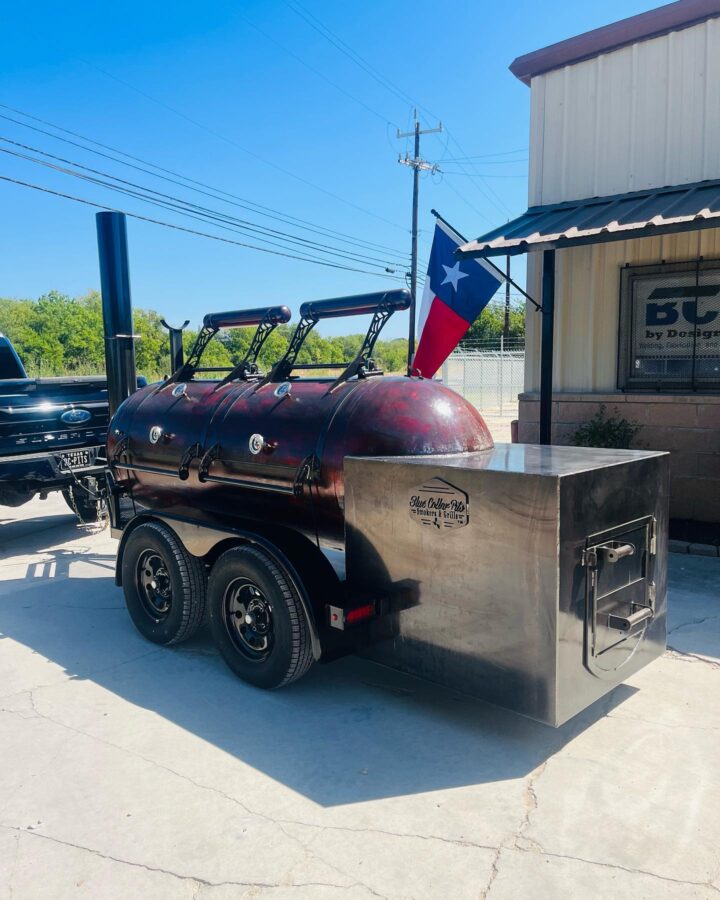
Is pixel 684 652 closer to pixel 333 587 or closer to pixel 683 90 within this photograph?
pixel 333 587

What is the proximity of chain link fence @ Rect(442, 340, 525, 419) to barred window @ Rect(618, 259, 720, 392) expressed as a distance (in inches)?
726

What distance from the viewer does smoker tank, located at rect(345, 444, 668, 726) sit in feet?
10.9

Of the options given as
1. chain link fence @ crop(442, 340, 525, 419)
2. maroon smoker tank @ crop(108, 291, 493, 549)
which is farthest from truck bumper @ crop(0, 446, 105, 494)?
chain link fence @ crop(442, 340, 525, 419)

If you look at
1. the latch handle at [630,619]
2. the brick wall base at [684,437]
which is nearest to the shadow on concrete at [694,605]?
the brick wall base at [684,437]

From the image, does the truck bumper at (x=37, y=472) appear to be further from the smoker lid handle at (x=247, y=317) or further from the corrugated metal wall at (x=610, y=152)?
the corrugated metal wall at (x=610, y=152)

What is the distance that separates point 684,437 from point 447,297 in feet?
10.4

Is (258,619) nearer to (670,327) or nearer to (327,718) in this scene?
(327,718)

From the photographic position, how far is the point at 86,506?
923cm

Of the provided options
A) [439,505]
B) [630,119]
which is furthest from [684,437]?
[439,505]

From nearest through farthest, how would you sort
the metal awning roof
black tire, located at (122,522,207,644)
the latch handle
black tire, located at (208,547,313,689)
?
the latch handle
black tire, located at (208,547,313,689)
black tire, located at (122,522,207,644)
the metal awning roof

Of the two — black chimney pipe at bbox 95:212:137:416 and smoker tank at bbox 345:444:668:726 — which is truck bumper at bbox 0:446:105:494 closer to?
black chimney pipe at bbox 95:212:137:416

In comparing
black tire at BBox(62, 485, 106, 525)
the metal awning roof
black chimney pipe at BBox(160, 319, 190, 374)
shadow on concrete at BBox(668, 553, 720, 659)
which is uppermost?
the metal awning roof

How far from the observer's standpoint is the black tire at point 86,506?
9062mm

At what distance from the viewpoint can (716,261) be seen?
7641 mm
